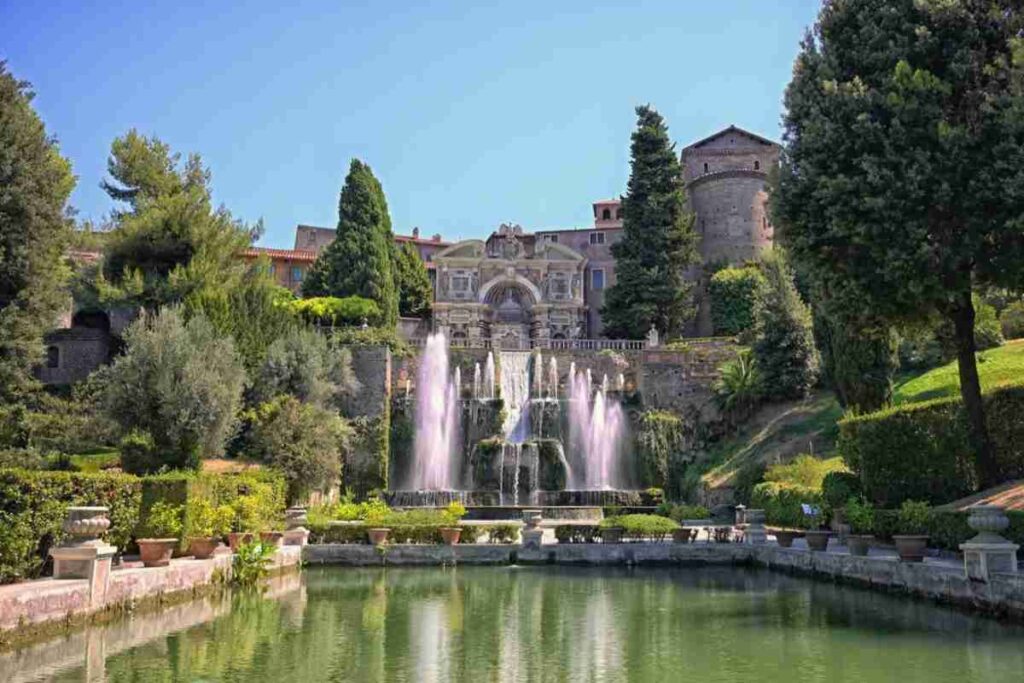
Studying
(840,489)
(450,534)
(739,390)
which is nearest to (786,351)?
(739,390)

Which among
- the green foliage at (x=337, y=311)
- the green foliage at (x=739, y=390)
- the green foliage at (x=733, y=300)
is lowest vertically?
the green foliage at (x=739, y=390)

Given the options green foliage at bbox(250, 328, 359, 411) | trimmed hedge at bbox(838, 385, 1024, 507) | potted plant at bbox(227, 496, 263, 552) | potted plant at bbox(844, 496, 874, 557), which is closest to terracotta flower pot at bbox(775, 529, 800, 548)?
potted plant at bbox(844, 496, 874, 557)

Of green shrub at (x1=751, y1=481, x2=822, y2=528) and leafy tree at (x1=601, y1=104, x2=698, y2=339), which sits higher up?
leafy tree at (x1=601, y1=104, x2=698, y2=339)

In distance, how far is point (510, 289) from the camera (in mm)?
55125

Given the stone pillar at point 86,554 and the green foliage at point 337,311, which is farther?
the green foliage at point 337,311

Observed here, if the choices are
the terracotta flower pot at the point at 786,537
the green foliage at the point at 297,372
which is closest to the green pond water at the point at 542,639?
the terracotta flower pot at the point at 786,537

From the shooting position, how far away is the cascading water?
34.6 m

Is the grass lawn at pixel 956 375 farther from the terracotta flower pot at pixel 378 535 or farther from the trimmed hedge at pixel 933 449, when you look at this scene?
the terracotta flower pot at pixel 378 535

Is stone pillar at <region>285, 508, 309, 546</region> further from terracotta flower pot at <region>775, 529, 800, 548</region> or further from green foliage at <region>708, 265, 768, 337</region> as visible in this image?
green foliage at <region>708, 265, 768, 337</region>

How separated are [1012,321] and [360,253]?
98.7ft

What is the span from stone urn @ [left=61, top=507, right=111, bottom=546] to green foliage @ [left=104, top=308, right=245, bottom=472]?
11.6 metres

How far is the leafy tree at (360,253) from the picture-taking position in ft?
156

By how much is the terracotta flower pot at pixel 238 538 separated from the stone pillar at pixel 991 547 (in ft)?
41.3

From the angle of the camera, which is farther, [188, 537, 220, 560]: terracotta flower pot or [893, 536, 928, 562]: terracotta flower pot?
[188, 537, 220, 560]: terracotta flower pot
